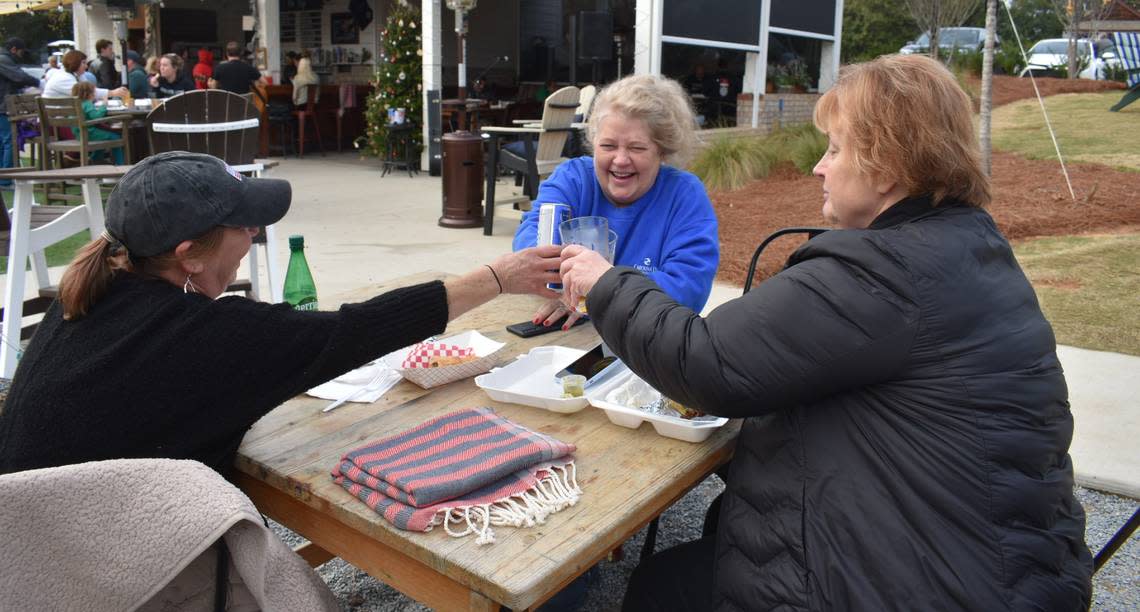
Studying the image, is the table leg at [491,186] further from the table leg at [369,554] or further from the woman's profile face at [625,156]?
the table leg at [369,554]

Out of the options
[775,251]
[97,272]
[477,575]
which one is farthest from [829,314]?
[775,251]

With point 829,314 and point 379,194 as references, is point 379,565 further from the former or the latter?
point 379,194

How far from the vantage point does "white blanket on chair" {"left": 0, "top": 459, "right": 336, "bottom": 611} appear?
1.12 metres

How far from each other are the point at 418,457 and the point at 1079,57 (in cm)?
2593

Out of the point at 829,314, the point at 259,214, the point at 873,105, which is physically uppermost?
the point at 873,105

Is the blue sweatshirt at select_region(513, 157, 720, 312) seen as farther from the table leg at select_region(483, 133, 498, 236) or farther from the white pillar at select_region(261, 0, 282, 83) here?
the white pillar at select_region(261, 0, 282, 83)

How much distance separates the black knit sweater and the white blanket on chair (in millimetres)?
334

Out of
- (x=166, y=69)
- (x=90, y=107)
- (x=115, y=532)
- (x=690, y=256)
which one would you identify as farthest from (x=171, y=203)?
(x=166, y=69)

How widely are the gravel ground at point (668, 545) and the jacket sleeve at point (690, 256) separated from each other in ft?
2.72

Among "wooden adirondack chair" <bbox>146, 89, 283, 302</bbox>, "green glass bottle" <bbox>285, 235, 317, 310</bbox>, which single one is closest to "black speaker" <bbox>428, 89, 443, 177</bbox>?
"wooden adirondack chair" <bbox>146, 89, 283, 302</bbox>

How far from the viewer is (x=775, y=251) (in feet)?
23.6

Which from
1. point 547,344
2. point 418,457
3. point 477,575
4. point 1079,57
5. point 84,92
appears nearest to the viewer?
point 477,575

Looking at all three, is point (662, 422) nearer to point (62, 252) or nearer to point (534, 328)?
point (534, 328)

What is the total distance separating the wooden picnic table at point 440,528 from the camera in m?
1.32
